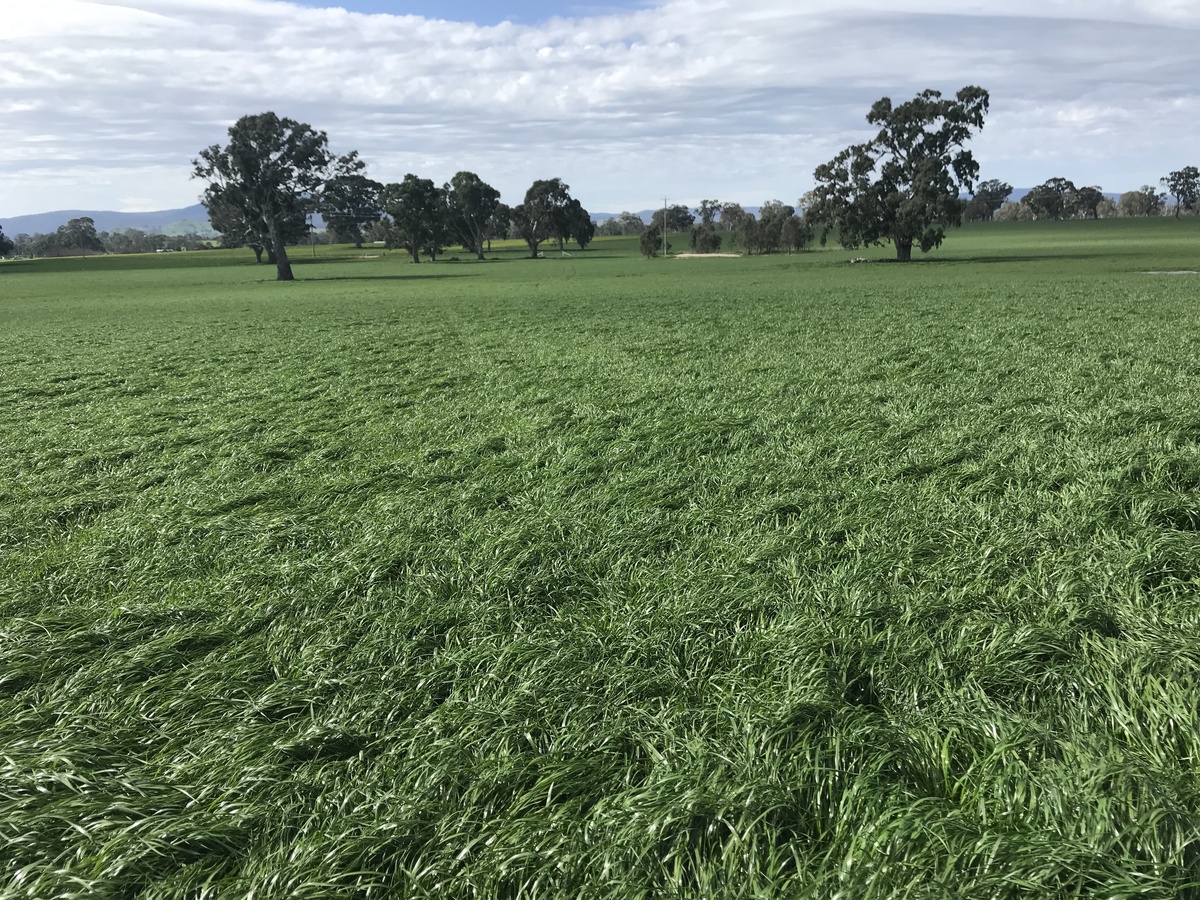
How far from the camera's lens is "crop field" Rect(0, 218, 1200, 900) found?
272cm

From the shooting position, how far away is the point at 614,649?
4.11 metres

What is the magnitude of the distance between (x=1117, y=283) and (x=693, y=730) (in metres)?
33.8

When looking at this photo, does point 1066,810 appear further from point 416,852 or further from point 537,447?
point 537,447

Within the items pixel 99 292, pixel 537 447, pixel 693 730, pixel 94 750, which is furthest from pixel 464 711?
pixel 99 292

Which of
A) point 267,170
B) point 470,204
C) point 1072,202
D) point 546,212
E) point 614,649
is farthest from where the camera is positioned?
point 1072,202

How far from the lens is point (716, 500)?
632 centimetres

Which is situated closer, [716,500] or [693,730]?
[693,730]

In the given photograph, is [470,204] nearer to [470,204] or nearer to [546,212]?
[470,204]

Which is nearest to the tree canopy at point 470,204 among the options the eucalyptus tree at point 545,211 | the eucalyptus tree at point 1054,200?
the eucalyptus tree at point 545,211

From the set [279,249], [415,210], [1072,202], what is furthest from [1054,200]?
[279,249]

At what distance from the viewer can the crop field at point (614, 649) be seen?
2.72 metres

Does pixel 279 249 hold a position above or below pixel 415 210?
below

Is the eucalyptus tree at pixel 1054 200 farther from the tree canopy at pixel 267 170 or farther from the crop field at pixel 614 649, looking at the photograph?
the crop field at pixel 614 649

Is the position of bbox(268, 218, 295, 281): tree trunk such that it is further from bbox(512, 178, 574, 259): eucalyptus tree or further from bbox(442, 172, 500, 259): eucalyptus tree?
bbox(512, 178, 574, 259): eucalyptus tree
